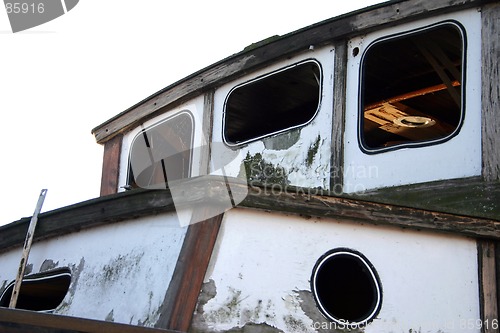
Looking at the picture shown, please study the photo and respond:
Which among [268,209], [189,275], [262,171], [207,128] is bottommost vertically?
[189,275]

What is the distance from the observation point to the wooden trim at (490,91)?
636 cm

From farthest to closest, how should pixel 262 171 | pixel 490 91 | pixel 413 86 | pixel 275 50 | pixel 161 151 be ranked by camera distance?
pixel 161 151
pixel 413 86
pixel 275 50
pixel 262 171
pixel 490 91

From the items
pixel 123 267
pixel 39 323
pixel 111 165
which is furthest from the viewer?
pixel 111 165

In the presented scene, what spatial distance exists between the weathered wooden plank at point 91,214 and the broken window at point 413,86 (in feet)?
7.85

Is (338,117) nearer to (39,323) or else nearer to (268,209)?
(268,209)

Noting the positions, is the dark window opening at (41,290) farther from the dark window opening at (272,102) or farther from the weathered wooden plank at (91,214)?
the dark window opening at (272,102)

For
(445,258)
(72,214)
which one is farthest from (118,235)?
(445,258)

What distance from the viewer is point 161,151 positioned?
10.4m

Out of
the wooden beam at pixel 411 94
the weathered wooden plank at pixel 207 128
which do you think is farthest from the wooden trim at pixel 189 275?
the wooden beam at pixel 411 94

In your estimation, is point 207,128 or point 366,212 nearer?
point 366,212

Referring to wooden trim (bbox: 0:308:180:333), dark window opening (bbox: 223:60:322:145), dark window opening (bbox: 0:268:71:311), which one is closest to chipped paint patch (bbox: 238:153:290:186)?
dark window opening (bbox: 223:60:322:145)

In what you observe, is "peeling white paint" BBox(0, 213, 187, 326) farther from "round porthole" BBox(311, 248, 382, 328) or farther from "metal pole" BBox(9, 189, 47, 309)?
"round porthole" BBox(311, 248, 382, 328)

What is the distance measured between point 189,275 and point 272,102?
465cm

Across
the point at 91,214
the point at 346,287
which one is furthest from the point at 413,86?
the point at 91,214
